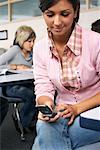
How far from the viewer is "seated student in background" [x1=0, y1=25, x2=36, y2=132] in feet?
10.7

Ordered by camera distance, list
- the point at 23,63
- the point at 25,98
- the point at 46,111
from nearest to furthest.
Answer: the point at 46,111
the point at 25,98
the point at 23,63

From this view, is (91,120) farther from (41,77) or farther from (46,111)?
(41,77)

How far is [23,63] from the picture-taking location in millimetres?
3568

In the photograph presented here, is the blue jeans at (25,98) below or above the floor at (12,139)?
above

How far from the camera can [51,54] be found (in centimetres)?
135

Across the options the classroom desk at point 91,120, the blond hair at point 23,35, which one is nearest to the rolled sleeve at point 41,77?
the classroom desk at point 91,120

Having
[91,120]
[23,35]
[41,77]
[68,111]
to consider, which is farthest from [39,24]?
[91,120]

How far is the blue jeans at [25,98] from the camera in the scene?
324 cm

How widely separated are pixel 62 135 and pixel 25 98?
2185 millimetres

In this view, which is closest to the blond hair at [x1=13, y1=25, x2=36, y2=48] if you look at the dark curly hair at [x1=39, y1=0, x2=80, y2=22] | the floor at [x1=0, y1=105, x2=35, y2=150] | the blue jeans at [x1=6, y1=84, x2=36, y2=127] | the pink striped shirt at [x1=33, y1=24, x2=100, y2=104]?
the blue jeans at [x1=6, y1=84, x2=36, y2=127]

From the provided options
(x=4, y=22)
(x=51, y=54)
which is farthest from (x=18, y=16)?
(x=51, y=54)

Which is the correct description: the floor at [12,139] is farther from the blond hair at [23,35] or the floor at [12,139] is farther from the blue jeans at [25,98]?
the blond hair at [23,35]

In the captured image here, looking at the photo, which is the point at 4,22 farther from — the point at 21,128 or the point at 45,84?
the point at 45,84

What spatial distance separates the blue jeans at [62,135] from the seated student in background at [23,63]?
2.01m
